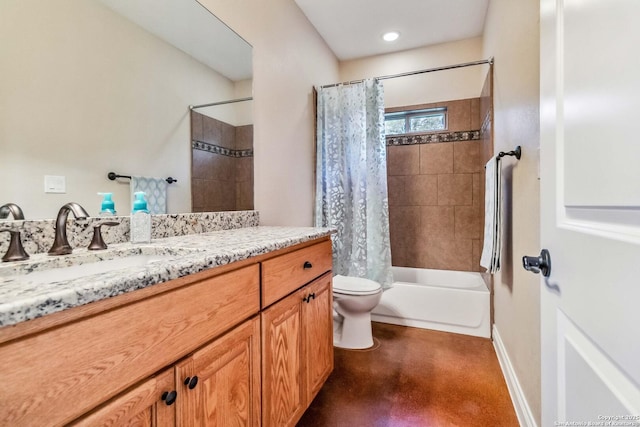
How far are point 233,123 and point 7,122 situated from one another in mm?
989

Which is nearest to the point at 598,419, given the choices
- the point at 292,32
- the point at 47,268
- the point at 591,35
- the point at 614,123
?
the point at 614,123

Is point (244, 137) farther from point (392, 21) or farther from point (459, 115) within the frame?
point (459, 115)

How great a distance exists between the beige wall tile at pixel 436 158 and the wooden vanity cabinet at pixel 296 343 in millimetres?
1894

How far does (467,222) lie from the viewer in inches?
112

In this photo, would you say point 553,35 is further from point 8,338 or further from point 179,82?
point 179,82

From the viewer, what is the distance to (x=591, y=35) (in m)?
0.52

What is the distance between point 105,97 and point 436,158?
272 cm

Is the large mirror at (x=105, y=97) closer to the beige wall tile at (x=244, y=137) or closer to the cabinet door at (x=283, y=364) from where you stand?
the beige wall tile at (x=244, y=137)

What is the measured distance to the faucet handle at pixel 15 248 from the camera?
0.76 meters

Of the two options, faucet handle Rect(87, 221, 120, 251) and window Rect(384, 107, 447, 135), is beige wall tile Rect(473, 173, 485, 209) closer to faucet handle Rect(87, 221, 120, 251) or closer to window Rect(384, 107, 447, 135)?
window Rect(384, 107, 447, 135)

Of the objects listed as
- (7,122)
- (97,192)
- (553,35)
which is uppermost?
(553,35)

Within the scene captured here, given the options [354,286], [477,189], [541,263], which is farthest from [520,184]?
[477,189]

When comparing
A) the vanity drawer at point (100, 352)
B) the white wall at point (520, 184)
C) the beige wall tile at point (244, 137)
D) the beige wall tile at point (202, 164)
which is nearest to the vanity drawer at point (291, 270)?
the vanity drawer at point (100, 352)

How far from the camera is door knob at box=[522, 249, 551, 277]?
2.32 feet
